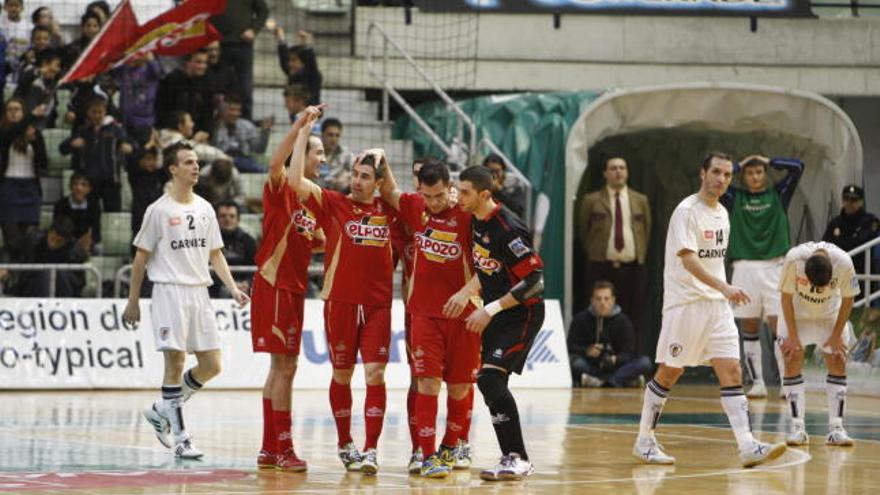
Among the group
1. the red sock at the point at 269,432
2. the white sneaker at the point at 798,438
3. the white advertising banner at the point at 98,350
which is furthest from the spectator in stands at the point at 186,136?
the red sock at the point at 269,432

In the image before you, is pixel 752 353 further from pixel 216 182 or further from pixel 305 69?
pixel 305 69

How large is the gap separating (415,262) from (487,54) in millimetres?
15279

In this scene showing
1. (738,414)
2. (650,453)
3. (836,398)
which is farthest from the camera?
(836,398)

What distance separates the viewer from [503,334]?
40.0ft

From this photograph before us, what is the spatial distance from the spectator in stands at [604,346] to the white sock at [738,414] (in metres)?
9.83

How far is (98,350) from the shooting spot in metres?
21.4

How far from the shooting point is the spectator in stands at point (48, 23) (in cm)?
2475

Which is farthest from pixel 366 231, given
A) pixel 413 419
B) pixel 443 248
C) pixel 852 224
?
pixel 852 224

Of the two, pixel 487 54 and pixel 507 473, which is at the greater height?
pixel 487 54

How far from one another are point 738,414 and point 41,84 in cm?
1397

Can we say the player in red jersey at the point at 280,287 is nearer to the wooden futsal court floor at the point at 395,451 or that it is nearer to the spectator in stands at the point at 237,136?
the wooden futsal court floor at the point at 395,451

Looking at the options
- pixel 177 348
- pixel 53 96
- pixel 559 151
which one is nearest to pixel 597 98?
pixel 559 151

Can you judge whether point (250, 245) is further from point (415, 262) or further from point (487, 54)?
point (415, 262)

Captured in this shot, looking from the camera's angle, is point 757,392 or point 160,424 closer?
point 160,424
